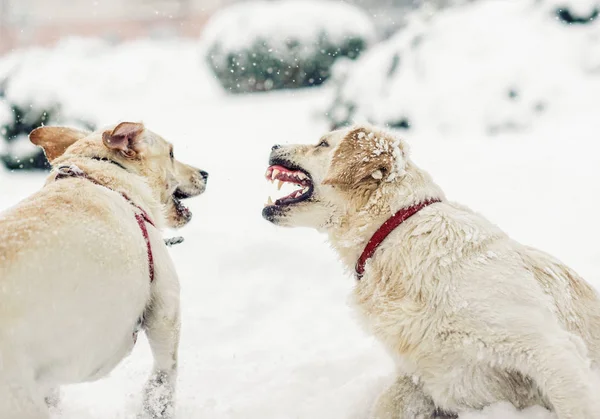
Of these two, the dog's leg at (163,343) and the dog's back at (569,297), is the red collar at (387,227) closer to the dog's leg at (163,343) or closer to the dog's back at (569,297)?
the dog's back at (569,297)

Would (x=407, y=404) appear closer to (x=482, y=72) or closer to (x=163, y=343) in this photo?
(x=163, y=343)

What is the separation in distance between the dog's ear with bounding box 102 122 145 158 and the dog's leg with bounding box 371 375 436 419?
1.88 m

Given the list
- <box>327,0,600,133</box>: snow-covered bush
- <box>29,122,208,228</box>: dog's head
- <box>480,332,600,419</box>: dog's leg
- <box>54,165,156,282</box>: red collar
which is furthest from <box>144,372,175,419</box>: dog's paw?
<box>327,0,600,133</box>: snow-covered bush

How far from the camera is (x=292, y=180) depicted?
3.67 meters

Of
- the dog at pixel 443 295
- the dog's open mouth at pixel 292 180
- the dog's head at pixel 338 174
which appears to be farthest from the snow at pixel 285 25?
the dog at pixel 443 295

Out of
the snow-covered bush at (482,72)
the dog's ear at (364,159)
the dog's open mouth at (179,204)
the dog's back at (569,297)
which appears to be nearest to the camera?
the dog's back at (569,297)

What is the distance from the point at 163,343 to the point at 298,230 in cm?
304

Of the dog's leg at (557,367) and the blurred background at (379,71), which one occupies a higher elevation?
the dog's leg at (557,367)

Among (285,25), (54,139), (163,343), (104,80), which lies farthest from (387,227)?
(104,80)

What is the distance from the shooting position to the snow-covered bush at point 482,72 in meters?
8.37

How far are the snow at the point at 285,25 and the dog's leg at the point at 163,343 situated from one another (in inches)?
381

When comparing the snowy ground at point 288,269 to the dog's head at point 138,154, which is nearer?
the dog's head at point 138,154

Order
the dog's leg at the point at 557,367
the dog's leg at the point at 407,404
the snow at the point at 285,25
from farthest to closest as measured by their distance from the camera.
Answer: the snow at the point at 285,25 < the dog's leg at the point at 407,404 < the dog's leg at the point at 557,367

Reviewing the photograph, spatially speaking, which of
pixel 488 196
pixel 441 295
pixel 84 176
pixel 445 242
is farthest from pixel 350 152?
pixel 488 196
